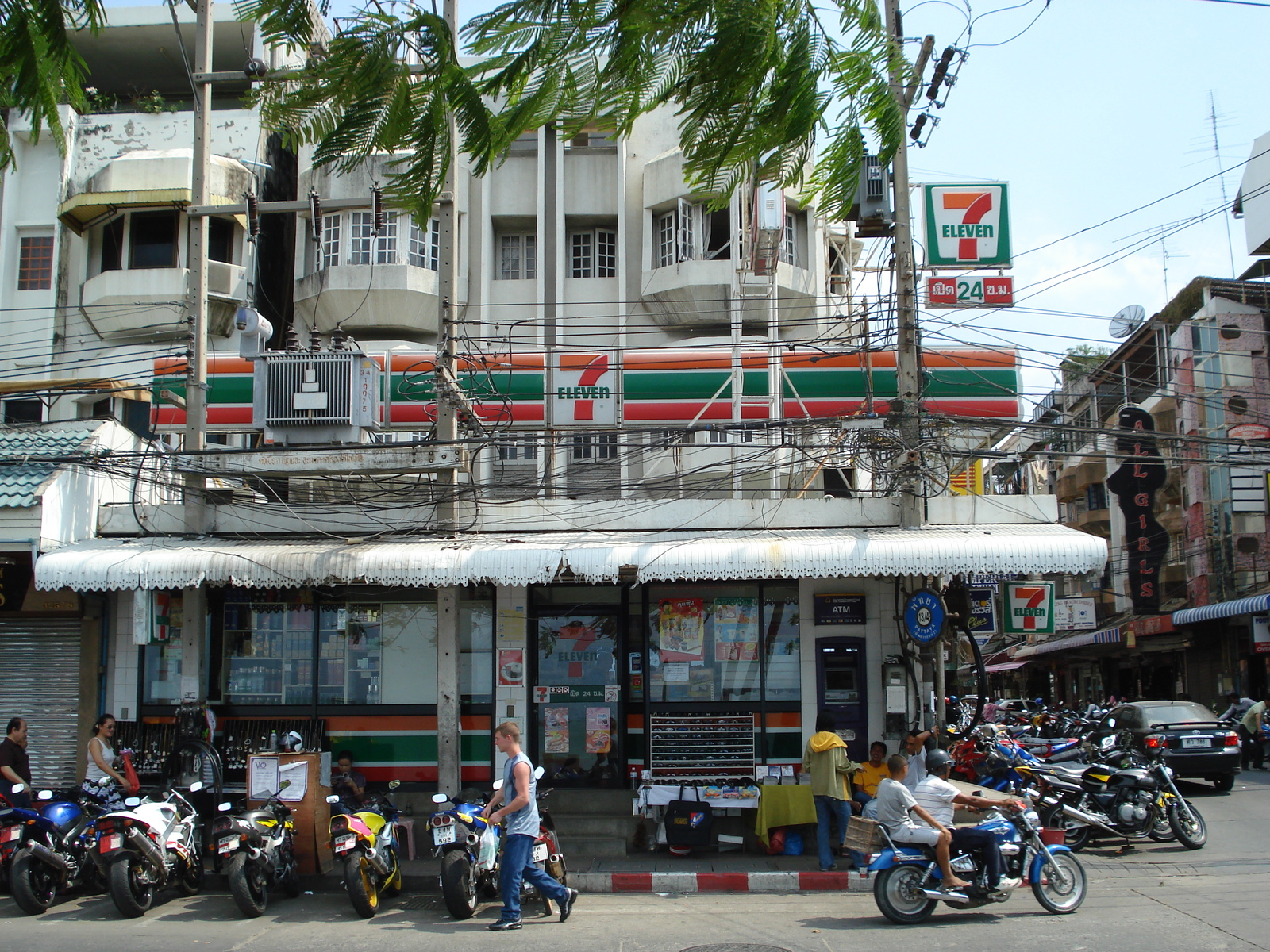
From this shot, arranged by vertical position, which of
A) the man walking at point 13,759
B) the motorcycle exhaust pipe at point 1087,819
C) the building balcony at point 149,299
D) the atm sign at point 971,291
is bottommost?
the motorcycle exhaust pipe at point 1087,819

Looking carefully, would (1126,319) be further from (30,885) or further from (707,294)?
(30,885)

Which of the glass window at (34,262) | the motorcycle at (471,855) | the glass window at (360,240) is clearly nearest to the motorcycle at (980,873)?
the motorcycle at (471,855)

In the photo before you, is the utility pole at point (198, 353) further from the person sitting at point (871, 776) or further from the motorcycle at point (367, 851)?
the person sitting at point (871, 776)

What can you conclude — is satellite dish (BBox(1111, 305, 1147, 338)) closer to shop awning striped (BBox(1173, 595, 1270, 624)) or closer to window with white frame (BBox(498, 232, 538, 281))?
shop awning striped (BBox(1173, 595, 1270, 624))

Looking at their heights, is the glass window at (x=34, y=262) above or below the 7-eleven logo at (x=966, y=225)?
above

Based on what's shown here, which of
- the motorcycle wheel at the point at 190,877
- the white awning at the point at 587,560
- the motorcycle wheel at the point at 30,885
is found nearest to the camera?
the motorcycle wheel at the point at 30,885

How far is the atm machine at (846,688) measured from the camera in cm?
1294

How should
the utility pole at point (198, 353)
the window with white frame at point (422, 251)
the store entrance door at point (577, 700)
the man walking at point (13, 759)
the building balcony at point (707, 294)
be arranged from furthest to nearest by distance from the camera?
the window with white frame at point (422, 251) < the building balcony at point (707, 294) < the store entrance door at point (577, 700) < the utility pole at point (198, 353) < the man walking at point (13, 759)

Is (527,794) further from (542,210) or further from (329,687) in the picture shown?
(542,210)

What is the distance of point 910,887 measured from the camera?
888 centimetres

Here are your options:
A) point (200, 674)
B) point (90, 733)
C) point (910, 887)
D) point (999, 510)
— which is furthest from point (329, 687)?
A: point (999, 510)

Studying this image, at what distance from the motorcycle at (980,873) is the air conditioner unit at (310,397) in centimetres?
801

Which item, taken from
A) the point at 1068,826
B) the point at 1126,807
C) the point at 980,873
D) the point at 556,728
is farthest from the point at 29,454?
the point at 1126,807

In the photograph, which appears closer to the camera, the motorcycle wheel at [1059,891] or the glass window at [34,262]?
the motorcycle wheel at [1059,891]
